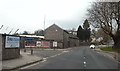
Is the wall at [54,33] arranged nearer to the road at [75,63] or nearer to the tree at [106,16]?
the tree at [106,16]

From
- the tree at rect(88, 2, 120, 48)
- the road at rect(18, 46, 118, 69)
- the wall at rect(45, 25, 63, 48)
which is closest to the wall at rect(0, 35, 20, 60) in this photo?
the road at rect(18, 46, 118, 69)

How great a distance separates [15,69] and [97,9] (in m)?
47.0

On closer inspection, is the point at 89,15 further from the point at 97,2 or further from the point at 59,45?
the point at 59,45

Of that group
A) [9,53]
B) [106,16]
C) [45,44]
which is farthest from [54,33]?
[9,53]

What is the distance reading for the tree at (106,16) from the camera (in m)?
59.7

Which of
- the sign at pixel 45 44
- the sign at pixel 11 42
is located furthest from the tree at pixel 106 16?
the sign at pixel 11 42

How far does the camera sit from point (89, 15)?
2589 inches

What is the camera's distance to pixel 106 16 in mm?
62500

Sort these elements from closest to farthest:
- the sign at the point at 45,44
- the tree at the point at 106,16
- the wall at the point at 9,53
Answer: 1. the wall at the point at 9,53
2. the tree at the point at 106,16
3. the sign at the point at 45,44

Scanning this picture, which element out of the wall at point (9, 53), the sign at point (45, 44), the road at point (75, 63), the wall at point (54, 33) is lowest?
the road at point (75, 63)

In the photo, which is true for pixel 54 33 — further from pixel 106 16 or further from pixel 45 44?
pixel 106 16

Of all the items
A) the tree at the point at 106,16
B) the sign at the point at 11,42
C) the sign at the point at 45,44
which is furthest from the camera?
the sign at the point at 45,44

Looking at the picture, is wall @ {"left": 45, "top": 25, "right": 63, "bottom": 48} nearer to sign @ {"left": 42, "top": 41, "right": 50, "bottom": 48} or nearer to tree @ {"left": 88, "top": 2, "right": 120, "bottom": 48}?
sign @ {"left": 42, "top": 41, "right": 50, "bottom": 48}

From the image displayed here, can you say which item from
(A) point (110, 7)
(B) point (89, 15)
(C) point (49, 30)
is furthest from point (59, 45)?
(A) point (110, 7)
